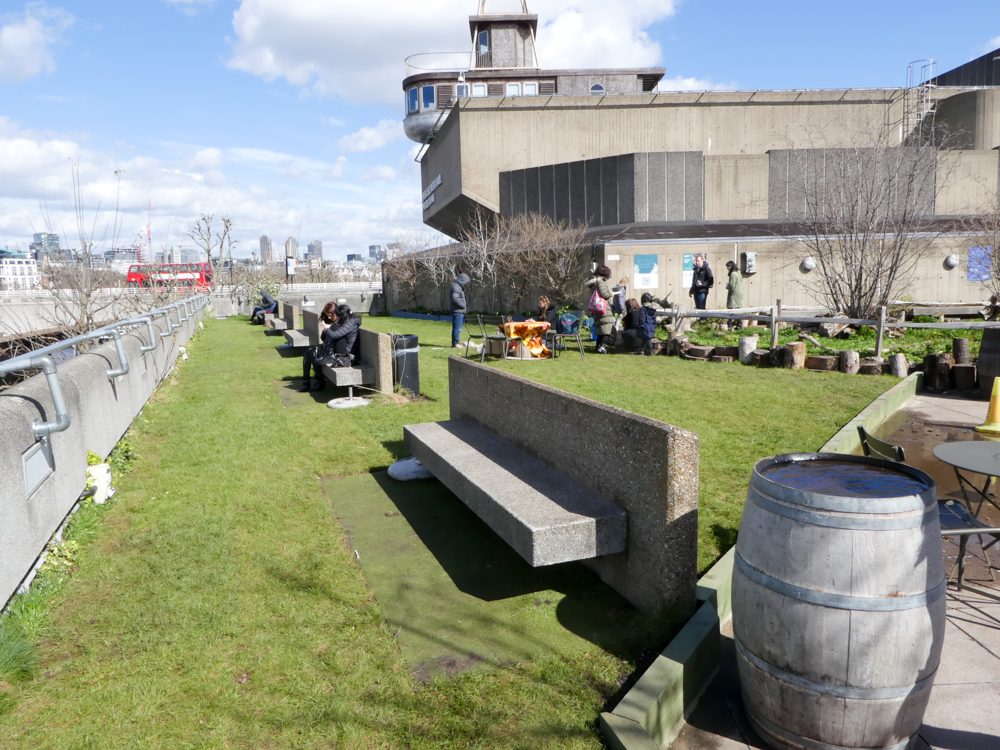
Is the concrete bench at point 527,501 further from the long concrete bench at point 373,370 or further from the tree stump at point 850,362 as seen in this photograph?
the tree stump at point 850,362

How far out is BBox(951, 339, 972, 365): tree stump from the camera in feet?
34.2

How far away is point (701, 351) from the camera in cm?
1328

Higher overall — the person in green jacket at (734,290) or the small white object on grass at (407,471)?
the person in green jacket at (734,290)

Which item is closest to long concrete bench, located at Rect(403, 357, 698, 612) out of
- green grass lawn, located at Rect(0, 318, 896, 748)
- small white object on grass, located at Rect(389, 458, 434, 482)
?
green grass lawn, located at Rect(0, 318, 896, 748)

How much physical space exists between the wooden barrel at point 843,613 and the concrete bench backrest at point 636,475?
616 millimetres

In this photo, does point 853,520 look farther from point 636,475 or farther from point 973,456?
point 973,456

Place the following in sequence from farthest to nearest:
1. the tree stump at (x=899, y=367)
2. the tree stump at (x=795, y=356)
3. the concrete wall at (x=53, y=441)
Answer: the tree stump at (x=795, y=356) < the tree stump at (x=899, y=367) < the concrete wall at (x=53, y=441)

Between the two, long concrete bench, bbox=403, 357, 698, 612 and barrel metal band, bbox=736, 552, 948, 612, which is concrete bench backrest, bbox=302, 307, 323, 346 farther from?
barrel metal band, bbox=736, 552, 948, 612

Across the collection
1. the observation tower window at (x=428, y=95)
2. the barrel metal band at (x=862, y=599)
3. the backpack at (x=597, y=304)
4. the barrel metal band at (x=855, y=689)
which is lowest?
the barrel metal band at (x=855, y=689)

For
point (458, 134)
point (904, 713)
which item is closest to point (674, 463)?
point (904, 713)

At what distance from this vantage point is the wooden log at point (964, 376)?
9.74 meters

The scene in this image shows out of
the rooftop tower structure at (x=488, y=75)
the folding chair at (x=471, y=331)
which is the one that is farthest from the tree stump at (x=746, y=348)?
the rooftop tower structure at (x=488, y=75)

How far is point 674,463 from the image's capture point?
329cm

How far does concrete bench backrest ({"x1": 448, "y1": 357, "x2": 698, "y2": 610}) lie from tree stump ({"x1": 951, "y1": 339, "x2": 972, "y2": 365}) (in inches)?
341
